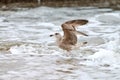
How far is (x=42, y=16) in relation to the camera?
58.3 ft

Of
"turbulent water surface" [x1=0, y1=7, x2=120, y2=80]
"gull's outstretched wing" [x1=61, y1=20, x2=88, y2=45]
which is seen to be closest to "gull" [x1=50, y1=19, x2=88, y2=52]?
"gull's outstretched wing" [x1=61, y1=20, x2=88, y2=45]

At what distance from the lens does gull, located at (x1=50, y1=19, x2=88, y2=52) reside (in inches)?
331

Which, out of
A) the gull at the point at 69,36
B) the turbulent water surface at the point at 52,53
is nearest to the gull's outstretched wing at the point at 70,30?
the gull at the point at 69,36

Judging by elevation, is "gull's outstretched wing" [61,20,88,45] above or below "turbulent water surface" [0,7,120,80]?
above

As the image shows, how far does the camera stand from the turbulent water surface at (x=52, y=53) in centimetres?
677

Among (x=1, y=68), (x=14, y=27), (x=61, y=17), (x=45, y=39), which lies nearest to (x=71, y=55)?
(x=1, y=68)

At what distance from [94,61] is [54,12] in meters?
11.4

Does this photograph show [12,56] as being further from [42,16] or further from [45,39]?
[42,16]

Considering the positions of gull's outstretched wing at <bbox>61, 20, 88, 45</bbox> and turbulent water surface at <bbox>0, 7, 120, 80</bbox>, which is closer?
turbulent water surface at <bbox>0, 7, 120, 80</bbox>

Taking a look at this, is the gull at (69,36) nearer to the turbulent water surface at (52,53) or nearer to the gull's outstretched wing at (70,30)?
the gull's outstretched wing at (70,30)

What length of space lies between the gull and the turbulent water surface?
19cm

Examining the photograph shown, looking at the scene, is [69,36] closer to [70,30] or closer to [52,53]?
[70,30]

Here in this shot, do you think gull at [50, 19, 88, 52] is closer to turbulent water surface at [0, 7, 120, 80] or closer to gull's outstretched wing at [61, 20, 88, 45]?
gull's outstretched wing at [61, 20, 88, 45]

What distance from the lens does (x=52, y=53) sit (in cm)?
883
